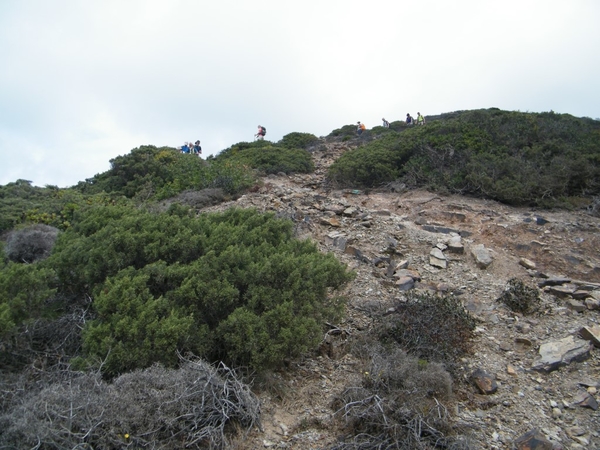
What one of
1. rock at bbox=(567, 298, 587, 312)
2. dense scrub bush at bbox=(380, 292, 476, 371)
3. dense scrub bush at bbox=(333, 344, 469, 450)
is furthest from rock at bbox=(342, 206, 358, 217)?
dense scrub bush at bbox=(333, 344, 469, 450)

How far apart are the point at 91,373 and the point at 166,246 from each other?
190 cm

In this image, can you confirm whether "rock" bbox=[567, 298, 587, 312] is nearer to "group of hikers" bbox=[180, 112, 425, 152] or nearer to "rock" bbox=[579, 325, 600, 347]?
"rock" bbox=[579, 325, 600, 347]

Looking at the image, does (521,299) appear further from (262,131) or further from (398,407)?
(262,131)

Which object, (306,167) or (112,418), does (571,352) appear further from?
(306,167)

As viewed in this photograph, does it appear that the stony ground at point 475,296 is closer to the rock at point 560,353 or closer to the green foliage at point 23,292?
the rock at point 560,353

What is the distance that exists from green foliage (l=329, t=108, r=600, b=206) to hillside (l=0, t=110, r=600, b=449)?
0.17 ft

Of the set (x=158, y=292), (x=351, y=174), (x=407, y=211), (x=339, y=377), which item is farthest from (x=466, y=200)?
(x=158, y=292)

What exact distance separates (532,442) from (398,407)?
3.68 ft

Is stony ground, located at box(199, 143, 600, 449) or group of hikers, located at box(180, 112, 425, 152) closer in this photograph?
stony ground, located at box(199, 143, 600, 449)

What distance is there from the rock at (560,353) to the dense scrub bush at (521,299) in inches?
31.8

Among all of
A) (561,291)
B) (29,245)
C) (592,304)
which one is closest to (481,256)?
(561,291)

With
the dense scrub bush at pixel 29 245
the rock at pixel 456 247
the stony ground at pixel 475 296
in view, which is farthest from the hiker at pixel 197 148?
the rock at pixel 456 247

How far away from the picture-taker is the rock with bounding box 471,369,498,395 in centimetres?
468

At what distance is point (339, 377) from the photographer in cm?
493
